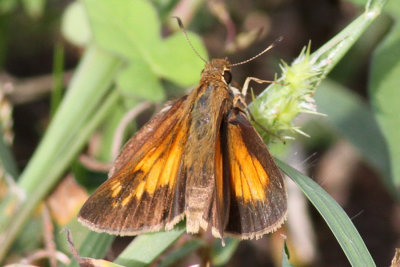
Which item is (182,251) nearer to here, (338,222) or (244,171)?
(244,171)

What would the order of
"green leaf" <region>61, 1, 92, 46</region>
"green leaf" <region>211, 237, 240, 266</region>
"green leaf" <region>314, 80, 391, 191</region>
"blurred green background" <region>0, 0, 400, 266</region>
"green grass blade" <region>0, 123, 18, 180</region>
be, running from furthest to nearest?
1. "green leaf" <region>314, 80, 391, 191</region>
2. "green leaf" <region>61, 1, 92, 46</region>
3. "green grass blade" <region>0, 123, 18, 180</region>
4. "blurred green background" <region>0, 0, 400, 266</region>
5. "green leaf" <region>211, 237, 240, 266</region>

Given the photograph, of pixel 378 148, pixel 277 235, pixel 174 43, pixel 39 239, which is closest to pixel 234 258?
pixel 277 235

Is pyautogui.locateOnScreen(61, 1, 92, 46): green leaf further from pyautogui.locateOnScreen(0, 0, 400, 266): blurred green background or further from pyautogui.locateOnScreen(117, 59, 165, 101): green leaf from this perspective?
pyautogui.locateOnScreen(117, 59, 165, 101): green leaf

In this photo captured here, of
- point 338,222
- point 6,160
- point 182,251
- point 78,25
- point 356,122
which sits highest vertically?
point 78,25

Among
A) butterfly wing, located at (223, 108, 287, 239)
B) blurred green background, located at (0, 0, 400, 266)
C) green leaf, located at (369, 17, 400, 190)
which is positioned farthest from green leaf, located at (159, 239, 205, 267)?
green leaf, located at (369, 17, 400, 190)

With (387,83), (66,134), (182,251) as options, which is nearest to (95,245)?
(182,251)

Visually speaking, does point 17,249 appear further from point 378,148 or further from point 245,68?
point 245,68
